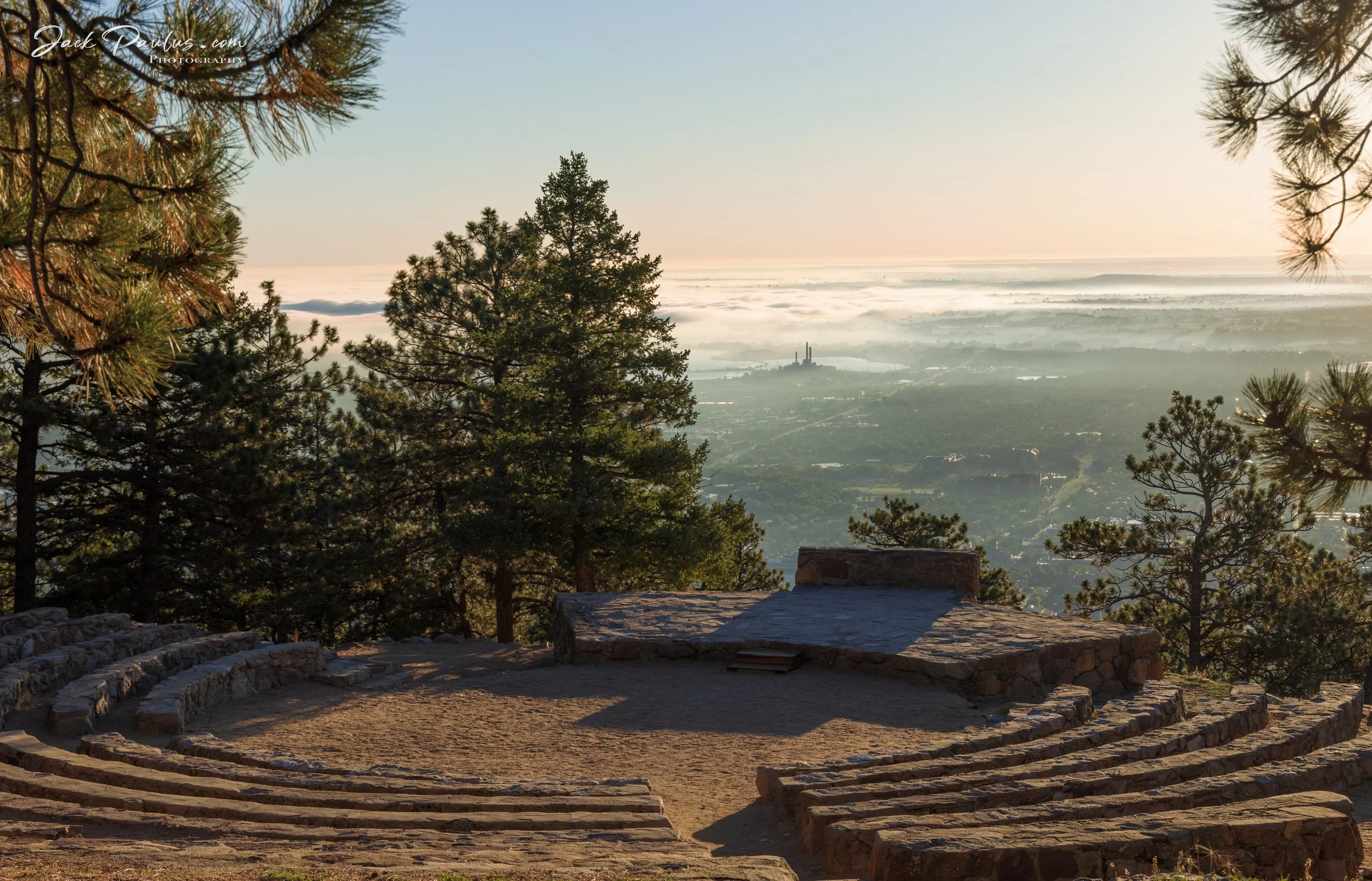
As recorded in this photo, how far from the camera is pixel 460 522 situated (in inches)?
773

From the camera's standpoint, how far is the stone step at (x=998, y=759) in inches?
284

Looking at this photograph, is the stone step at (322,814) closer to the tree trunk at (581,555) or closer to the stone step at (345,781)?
the stone step at (345,781)

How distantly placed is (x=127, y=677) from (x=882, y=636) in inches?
321

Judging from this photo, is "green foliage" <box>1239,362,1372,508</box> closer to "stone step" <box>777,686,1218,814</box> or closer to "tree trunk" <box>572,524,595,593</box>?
"stone step" <box>777,686,1218,814</box>

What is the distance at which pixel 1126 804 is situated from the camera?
20.7 ft

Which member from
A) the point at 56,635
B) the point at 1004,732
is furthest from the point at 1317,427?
the point at 56,635

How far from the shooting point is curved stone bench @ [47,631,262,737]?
9.05 meters

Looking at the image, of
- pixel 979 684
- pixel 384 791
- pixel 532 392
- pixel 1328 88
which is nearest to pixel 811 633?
pixel 979 684

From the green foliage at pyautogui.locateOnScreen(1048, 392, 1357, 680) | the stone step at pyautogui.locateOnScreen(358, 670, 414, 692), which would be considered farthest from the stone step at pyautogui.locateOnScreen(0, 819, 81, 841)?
the green foliage at pyautogui.locateOnScreen(1048, 392, 1357, 680)

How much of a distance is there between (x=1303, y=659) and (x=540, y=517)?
1472 centimetres

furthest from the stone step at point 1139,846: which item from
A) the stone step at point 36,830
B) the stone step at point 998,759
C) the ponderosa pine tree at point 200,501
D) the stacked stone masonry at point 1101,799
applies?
the ponderosa pine tree at point 200,501

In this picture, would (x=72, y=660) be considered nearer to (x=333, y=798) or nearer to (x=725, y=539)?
(x=333, y=798)

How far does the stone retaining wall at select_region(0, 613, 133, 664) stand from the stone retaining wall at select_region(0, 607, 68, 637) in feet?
0.61

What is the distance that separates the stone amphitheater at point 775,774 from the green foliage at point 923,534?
9452 mm
